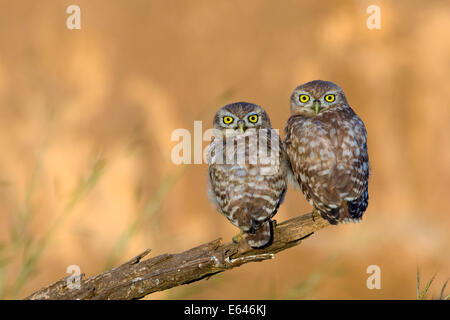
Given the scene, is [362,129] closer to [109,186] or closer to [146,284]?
[146,284]

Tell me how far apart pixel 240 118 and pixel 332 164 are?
2.25 ft

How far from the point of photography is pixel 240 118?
3.79m

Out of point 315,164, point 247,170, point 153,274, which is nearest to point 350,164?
point 315,164

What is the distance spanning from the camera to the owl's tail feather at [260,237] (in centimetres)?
345

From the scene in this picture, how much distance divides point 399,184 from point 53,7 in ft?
23.9

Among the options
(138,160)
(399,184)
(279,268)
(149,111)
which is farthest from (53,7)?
(399,184)

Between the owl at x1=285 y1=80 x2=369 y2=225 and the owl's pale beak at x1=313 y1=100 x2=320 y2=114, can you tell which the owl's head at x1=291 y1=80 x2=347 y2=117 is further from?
the owl at x1=285 y1=80 x2=369 y2=225

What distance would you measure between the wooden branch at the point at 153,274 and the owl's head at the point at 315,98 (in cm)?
112

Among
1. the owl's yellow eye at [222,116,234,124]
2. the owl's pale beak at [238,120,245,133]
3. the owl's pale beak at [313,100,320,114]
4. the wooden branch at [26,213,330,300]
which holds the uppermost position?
the owl's pale beak at [313,100,320,114]

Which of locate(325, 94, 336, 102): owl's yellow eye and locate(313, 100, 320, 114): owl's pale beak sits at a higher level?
locate(325, 94, 336, 102): owl's yellow eye

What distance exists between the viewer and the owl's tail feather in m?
3.45

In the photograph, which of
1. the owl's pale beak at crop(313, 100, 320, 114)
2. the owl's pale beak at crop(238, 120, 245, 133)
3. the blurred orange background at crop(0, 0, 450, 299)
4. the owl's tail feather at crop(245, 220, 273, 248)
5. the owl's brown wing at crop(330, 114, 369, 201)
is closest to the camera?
the owl's tail feather at crop(245, 220, 273, 248)

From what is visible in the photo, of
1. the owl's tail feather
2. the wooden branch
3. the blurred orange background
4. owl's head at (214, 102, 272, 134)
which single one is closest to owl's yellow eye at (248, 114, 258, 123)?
owl's head at (214, 102, 272, 134)

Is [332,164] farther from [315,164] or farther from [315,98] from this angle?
[315,98]
